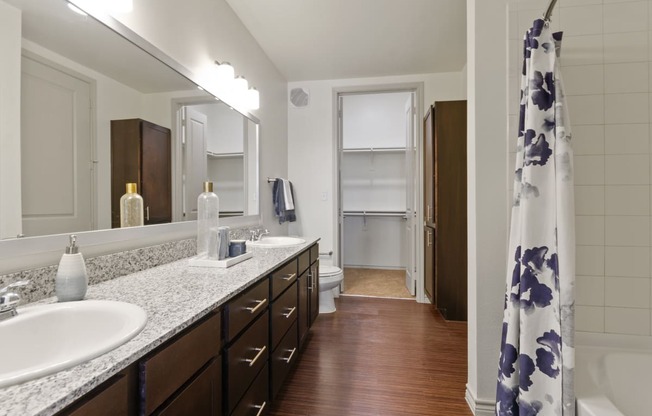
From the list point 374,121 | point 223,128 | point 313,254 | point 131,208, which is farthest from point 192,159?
point 374,121

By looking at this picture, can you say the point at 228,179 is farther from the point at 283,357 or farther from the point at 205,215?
the point at 283,357

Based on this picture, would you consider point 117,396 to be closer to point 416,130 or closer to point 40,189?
point 40,189

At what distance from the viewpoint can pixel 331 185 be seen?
11.1 feet

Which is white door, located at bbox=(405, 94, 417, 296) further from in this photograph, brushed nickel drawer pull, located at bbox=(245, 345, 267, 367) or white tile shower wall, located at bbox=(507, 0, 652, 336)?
brushed nickel drawer pull, located at bbox=(245, 345, 267, 367)

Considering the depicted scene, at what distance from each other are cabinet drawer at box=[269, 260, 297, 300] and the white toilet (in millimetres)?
878

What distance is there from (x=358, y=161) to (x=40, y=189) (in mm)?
4039

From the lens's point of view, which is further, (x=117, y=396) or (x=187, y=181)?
(x=187, y=181)

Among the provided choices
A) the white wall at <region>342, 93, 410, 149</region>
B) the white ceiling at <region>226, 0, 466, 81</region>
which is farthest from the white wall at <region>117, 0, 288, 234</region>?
the white wall at <region>342, 93, 410, 149</region>

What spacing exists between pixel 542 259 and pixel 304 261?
1351 mm

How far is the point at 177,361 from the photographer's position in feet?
2.48

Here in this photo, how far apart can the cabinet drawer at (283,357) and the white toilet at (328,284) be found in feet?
2.75

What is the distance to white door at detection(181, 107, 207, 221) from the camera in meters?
1.70

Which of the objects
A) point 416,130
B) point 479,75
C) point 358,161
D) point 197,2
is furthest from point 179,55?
point 358,161

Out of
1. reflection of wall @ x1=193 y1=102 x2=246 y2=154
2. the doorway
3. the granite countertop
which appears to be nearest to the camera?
the granite countertop
